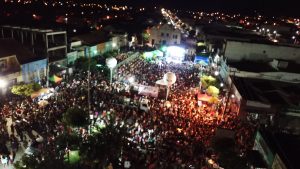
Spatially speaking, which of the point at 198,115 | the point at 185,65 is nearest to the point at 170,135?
the point at 198,115

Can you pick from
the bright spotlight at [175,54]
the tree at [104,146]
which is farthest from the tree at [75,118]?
the bright spotlight at [175,54]

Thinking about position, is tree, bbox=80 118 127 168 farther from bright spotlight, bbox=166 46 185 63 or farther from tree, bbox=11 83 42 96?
bright spotlight, bbox=166 46 185 63

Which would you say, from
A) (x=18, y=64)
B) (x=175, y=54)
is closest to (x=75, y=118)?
(x=18, y=64)

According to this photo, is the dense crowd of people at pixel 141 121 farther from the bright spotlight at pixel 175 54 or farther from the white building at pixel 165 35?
the white building at pixel 165 35

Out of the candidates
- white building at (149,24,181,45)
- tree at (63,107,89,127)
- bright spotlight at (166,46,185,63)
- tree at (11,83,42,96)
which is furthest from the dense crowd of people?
white building at (149,24,181,45)

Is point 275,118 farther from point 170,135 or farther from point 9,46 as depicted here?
point 9,46

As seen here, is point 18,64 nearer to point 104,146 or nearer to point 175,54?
point 104,146
